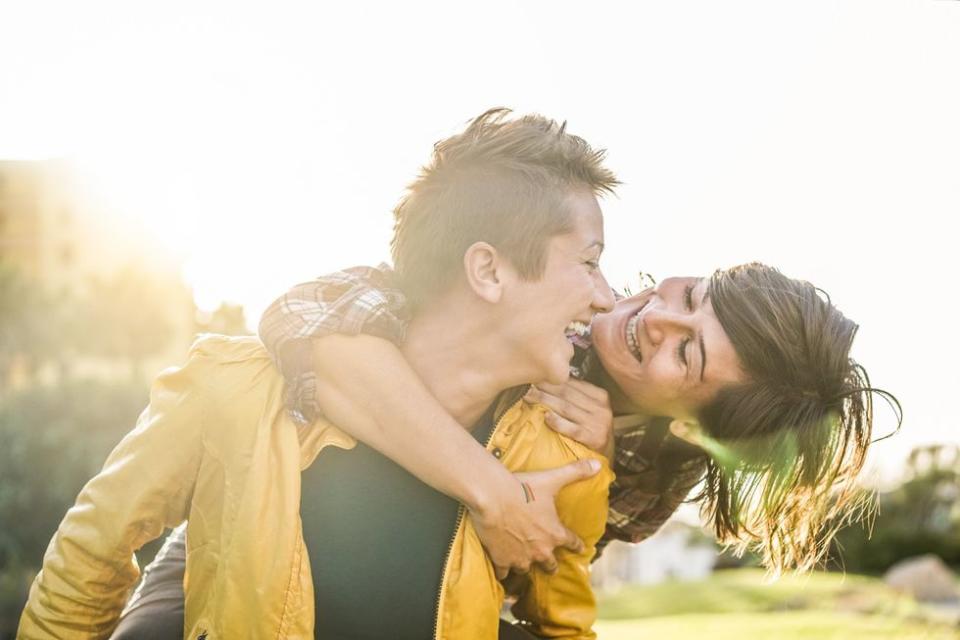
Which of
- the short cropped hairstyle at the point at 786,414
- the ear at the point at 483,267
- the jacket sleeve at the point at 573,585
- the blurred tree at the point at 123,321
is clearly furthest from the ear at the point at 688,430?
the blurred tree at the point at 123,321

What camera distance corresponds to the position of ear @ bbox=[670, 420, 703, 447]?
240 cm

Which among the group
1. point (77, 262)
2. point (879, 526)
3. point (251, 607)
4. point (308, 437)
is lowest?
point (879, 526)

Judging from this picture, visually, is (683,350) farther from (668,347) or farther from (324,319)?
(324,319)

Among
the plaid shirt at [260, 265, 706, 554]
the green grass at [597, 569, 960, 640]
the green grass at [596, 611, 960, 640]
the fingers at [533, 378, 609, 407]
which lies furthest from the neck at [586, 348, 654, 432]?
the green grass at [596, 611, 960, 640]

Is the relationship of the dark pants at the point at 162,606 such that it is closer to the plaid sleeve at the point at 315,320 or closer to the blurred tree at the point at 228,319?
the plaid sleeve at the point at 315,320

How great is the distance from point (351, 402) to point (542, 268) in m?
0.44

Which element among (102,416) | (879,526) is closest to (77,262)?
(102,416)

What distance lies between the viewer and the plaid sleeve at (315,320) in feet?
6.28

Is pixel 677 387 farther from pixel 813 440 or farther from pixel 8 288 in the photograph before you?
pixel 8 288

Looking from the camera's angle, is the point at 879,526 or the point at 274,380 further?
the point at 879,526

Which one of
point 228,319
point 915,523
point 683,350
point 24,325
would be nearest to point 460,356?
point 683,350

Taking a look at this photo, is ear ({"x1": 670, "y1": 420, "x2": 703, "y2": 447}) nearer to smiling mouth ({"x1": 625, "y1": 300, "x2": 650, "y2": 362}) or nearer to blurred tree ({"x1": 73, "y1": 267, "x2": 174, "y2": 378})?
smiling mouth ({"x1": 625, "y1": 300, "x2": 650, "y2": 362})

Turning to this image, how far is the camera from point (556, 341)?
195 cm

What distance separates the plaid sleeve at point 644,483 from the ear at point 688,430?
0.27ft
